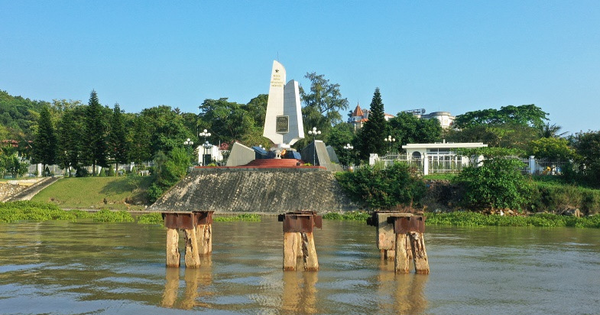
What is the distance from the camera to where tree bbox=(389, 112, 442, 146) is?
58.1 m

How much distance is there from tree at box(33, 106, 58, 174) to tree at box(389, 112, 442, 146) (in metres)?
31.0

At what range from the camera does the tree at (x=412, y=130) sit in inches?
2286

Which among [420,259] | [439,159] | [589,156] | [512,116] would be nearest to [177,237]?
[420,259]

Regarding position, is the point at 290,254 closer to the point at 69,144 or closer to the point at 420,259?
the point at 420,259

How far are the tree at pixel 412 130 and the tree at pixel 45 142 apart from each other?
31.0 meters

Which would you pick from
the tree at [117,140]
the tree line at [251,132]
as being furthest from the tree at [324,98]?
the tree at [117,140]

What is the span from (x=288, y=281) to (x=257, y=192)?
994 inches

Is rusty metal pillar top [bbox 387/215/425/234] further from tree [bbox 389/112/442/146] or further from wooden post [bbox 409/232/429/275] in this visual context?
tree [bbox 389/112/442/146]

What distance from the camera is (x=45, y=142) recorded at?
157 ft

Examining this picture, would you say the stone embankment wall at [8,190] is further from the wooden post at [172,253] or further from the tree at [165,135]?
the wooden post at [172,253]

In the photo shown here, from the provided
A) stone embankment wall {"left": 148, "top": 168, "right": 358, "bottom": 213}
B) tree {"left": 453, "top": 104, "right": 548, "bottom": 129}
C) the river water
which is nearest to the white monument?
stone embankment wall {"left": 148, "top": 168, "right": 358, "bottom": 213}

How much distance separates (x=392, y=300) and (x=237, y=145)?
34.2 m

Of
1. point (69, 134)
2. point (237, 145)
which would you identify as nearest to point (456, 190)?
point (237, 145)

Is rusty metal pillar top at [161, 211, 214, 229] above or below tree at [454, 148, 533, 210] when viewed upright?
below
